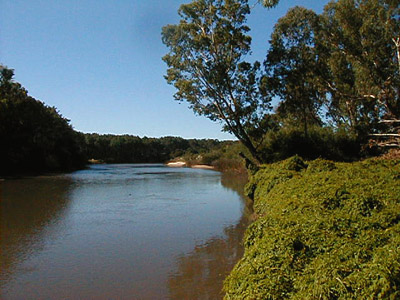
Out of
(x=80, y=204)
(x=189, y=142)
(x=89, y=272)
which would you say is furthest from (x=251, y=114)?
(x=189, y=142)

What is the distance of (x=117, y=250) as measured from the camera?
794cm

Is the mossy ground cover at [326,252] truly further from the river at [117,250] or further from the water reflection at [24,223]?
the water reflection at [24,223]

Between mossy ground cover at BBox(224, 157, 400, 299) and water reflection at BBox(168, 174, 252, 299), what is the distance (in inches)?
58.2

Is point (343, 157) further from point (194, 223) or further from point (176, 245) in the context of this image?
point (176, 245)

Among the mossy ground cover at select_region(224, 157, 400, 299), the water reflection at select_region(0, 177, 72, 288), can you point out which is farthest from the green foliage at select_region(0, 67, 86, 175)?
the mossy ground cover at select_region(224, 157, 400, 299)

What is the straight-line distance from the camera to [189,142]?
123 m

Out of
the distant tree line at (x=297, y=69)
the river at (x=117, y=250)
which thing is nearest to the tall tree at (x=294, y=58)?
the distant tree line at (x=297, y=69)

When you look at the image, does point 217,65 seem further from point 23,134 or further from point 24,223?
point 23,134

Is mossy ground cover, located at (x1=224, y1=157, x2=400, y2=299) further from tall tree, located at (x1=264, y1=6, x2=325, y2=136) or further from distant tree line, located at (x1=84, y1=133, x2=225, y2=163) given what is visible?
distant tree line, located at (x1=84, y1=133, x2=225, y2=163)

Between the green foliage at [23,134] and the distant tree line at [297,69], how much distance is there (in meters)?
24.0

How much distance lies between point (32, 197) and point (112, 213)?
21.6 feet

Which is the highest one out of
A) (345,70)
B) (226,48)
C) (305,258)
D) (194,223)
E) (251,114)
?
(226,48)

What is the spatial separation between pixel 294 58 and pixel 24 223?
19.5 metres

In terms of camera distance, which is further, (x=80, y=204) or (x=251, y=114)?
(x=251, y=114)
